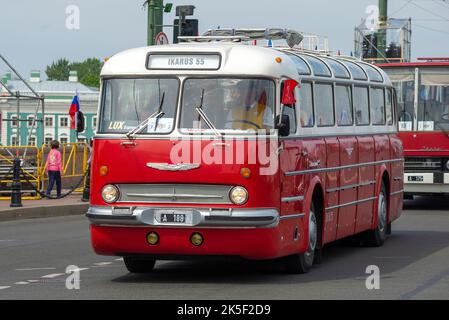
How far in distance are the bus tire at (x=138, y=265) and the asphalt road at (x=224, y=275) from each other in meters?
0.13

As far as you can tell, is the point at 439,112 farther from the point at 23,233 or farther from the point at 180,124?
the point at 180,124

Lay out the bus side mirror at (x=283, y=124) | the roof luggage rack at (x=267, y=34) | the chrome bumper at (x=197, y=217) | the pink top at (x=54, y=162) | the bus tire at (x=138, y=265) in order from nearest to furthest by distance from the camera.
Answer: the chrome bumper at (x=197, y=217) < the bus side mirror at (x=283, y=124) < the bus tire at (x=138, y=265) < the roof luggage rack at (x=267, y=34) < the pink top at (x=54, y=162)

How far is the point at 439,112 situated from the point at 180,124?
16.8 metres

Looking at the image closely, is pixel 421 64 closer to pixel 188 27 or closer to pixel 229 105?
pixel 188 27

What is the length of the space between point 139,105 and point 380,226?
264 inches

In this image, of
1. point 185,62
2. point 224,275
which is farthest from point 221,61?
point 224,275

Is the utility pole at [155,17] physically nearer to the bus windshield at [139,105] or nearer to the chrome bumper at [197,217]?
the bus windshield at [139,105]

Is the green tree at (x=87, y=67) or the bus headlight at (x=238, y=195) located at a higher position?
the green tree at (x=87, y=67)

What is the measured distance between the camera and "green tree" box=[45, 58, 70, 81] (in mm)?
195875

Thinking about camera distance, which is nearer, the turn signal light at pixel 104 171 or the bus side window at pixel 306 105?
the turn signal light at pixel 104 171

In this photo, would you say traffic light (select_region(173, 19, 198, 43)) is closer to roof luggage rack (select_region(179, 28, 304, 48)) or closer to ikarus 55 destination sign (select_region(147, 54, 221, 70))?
roof luggage rack (select_region(179, 28, 304, 48))

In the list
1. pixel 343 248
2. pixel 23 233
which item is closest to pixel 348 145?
pixel 343 248

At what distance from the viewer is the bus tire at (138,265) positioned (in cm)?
1528

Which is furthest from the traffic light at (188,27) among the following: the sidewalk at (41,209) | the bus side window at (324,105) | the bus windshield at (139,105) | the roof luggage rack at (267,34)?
the bus windshield at (139,105)
